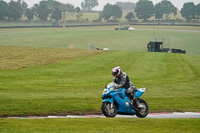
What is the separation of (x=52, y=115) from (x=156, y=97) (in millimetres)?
6834

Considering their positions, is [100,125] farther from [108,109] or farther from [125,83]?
[125,83]

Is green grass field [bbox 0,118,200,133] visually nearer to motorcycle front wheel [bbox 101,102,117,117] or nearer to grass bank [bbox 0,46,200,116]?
motorcycle front wheel [bbox 101,102,117,117]

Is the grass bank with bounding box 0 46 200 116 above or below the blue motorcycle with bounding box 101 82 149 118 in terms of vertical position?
below

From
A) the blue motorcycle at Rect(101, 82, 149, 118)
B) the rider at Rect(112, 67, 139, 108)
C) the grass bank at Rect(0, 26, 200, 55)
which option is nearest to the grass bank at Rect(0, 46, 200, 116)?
the blue motorcycle at Rect(101, 82, 149, 118)

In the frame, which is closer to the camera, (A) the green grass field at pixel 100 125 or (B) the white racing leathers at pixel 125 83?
(A) the green grass field at pixel 100 125

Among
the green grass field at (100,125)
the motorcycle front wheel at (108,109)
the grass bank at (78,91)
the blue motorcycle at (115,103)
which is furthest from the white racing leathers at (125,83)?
the grass bank at (78,91)

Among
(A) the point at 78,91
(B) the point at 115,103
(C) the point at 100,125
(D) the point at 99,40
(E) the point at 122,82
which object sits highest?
(E) the point at 122,82

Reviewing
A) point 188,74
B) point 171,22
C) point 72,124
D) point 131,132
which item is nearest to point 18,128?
point 72,124

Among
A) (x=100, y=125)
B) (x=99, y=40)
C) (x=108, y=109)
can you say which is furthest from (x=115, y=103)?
(x=99, y=40)

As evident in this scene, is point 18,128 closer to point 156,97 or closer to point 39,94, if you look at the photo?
point 39,94

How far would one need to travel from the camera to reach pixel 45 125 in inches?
480

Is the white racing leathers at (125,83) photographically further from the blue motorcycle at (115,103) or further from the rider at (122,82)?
the blue motorcycle at (115,103)

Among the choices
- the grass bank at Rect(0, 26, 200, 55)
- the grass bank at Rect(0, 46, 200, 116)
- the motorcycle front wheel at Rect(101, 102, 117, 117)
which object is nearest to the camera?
the motorcycle front wheel at Rect(101, 102, 117, 117)

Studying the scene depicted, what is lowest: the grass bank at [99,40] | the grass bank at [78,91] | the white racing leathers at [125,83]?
the grass bank at [99,40]
